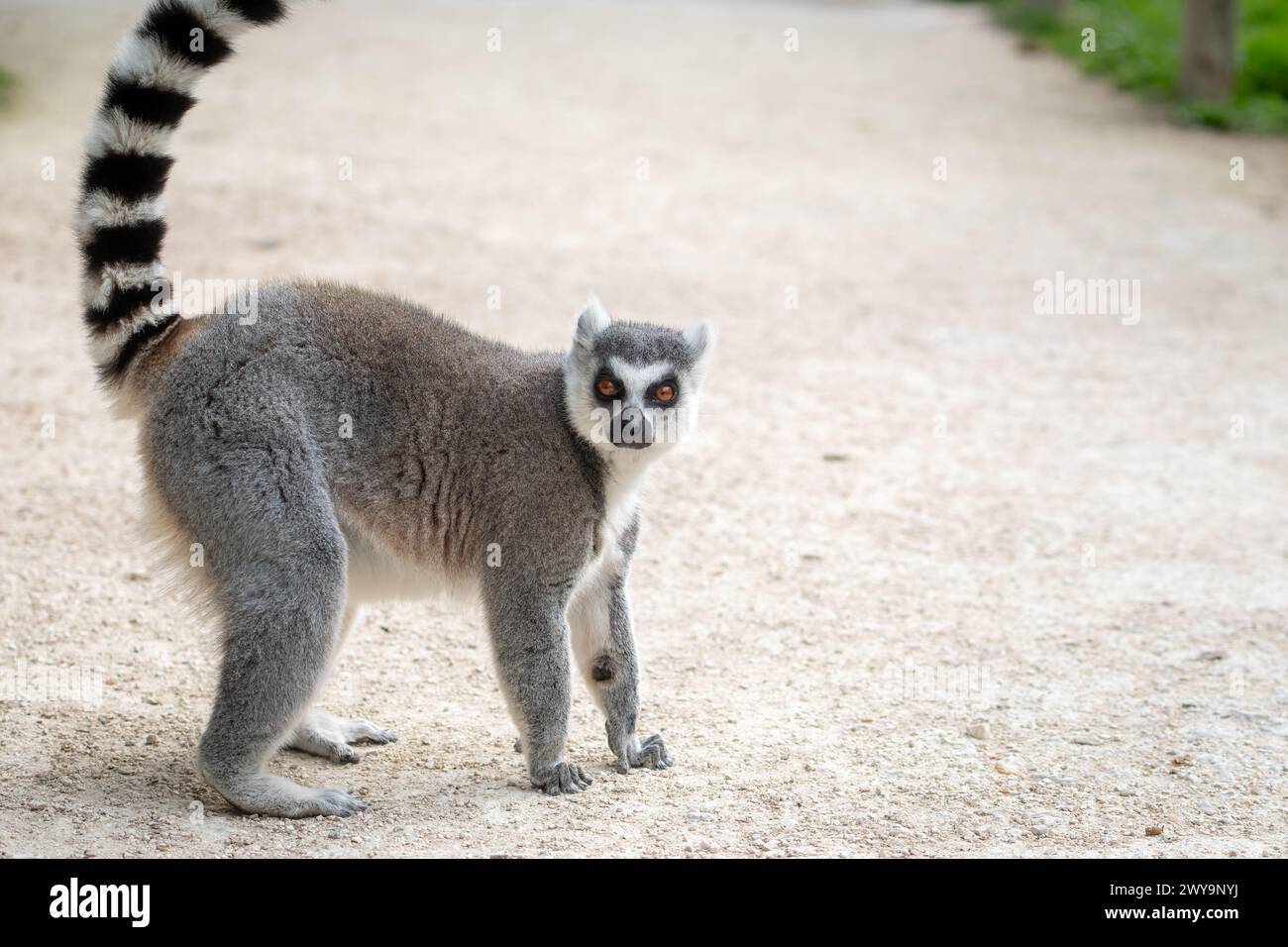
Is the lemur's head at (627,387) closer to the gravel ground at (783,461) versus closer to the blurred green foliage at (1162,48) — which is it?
the gravel ground at (783,461)

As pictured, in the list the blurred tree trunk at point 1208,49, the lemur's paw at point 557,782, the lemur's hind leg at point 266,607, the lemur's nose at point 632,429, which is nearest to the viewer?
the lemur's hind leg at point 266,607

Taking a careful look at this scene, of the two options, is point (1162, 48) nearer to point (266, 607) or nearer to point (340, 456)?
point (340, 456)

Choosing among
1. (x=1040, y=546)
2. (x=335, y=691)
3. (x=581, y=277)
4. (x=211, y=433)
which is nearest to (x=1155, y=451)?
(x=1040, y=546)

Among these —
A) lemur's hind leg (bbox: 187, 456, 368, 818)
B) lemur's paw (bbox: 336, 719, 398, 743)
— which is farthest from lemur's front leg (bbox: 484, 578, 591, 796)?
lemur's paw (bbox: 336, 719, 398, 743)

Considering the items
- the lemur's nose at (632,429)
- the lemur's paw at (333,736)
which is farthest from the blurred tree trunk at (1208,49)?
the lemur's paw at (333,736)

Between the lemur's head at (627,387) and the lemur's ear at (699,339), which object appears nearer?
the lemur's head at (627,387)

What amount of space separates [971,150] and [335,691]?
12171mm

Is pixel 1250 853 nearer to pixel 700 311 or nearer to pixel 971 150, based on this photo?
pixel 700 311

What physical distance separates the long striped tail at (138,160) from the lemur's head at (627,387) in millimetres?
1387

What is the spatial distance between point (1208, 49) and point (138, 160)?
15.6 metres

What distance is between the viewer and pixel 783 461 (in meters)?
8.65

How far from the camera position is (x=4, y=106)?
15.2m

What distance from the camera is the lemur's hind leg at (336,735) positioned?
5285 millimetres

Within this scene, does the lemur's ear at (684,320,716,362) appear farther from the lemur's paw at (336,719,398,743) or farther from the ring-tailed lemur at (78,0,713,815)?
the lemur's paw at (336,719,398,743)
